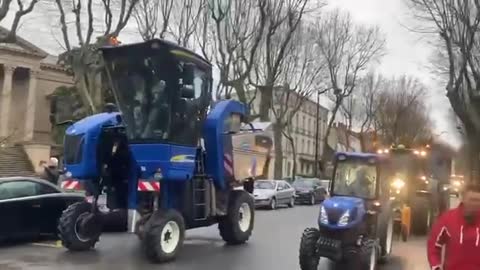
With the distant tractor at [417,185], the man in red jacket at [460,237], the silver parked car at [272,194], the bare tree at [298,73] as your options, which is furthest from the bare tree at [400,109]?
the man in red jacket at [460,237]

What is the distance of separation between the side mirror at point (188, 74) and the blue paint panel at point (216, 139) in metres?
1.27

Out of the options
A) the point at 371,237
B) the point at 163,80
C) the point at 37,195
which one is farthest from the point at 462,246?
the point at 37,195

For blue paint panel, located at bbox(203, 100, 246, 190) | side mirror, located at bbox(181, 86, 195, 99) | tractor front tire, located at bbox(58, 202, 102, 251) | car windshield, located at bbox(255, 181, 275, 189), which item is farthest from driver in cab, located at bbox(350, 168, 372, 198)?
car windshield, located at bbox(255, 181, 275, 189)

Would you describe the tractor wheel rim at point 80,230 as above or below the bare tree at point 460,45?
below

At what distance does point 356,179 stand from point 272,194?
1905 centimetres

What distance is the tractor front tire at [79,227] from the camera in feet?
41.4

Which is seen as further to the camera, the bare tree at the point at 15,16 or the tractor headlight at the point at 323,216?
the bare tree at the point at 15,16

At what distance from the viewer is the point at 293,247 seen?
15.0 m

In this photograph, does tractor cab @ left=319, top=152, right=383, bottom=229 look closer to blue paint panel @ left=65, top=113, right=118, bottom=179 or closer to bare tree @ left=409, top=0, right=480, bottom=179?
blue paint panel @ left=65, top=113, right=118, bottom=179

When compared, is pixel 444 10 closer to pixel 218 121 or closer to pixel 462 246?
pixel 218 121

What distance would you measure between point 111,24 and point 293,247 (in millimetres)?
15932

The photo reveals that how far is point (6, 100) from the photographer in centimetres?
4469

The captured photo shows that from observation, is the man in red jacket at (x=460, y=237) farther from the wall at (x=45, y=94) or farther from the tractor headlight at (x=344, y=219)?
the wall at (x=45, y=94)

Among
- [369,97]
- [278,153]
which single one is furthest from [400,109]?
[278,153]
